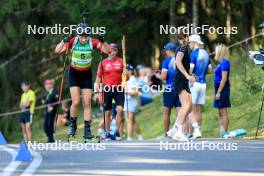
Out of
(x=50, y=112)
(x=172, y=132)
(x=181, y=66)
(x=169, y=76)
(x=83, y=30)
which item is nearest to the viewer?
(x=83, y=30)

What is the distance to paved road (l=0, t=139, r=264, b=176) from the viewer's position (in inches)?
474

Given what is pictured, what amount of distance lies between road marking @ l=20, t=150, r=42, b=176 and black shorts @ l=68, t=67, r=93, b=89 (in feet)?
9.76

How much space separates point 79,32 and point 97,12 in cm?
1736

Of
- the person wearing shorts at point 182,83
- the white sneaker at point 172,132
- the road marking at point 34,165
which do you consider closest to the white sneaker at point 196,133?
the white sneaker at point 172,132

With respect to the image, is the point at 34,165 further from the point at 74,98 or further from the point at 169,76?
the point at 169,76

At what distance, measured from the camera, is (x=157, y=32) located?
128 ft

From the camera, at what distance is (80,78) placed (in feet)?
59.8

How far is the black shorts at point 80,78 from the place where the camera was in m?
18.2

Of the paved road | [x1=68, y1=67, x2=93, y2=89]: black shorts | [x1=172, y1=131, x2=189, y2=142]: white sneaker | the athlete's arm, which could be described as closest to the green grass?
[x1=68, y1=67, x2=93, y2=89]: black shorts

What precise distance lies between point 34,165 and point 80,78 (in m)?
5.25

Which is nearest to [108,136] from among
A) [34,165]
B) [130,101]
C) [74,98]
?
[130,101]

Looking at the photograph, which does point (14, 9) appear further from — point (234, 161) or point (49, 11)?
point (234, 161)

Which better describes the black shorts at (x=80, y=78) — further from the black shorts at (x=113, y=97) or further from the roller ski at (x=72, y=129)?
the black shorts at (x=113, y=97)

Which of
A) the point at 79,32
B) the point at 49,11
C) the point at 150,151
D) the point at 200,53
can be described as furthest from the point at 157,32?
the point at 150,151
